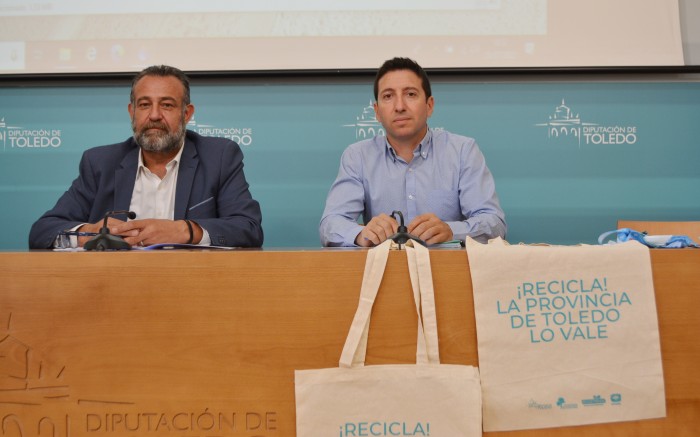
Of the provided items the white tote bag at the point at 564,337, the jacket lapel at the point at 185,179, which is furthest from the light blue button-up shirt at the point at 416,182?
the white tote bag at the point at 564,337

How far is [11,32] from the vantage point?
2.76 metres

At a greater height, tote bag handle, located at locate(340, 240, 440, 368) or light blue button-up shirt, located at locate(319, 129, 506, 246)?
light blue button-up shirt, located at locate(319, 129, 506, 246)

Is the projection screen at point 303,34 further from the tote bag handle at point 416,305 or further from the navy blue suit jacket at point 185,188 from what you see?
the tote bag handle at point 416,305

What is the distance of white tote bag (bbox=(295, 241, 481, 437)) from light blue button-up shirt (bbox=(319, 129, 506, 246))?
1114 mm

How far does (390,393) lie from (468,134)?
6.60 feet

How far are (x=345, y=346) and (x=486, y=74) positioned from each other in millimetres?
2068

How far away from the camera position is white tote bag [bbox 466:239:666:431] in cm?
94

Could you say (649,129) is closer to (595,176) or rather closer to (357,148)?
(595,176)

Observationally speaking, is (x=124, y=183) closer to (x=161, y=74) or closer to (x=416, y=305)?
(x=161, y=74)

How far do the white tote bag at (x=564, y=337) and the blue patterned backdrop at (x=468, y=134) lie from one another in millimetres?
1842

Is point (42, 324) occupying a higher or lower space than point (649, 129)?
lower

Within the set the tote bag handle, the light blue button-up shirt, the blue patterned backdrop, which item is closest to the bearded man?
the light blue button-up shirt

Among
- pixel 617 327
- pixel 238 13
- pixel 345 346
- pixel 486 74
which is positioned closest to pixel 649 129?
pixel 486 74

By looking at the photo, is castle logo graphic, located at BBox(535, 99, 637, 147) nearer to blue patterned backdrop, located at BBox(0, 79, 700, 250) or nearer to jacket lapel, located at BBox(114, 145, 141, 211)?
blue patterned backdrop, located at BBox(0, 79, 700, 250)
